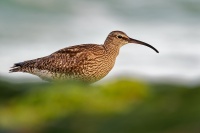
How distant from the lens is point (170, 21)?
25.3 metres

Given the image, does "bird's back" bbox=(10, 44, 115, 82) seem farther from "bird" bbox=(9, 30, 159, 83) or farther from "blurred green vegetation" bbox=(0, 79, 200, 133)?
"blurred green vegetation" bbox=(0, 79, 200, 133)

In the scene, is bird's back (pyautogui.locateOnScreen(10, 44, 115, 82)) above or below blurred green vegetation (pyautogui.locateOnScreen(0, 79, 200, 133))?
above

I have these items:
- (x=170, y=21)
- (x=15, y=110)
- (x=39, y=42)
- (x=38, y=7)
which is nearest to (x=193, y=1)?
(x=170, y=21)

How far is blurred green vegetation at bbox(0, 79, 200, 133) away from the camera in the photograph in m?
3.46

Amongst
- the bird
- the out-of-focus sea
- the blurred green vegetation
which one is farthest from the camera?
the out-of-focus sea

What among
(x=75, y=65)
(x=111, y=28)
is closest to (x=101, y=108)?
(x=75, y=65)

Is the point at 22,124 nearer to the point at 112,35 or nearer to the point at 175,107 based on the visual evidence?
the point at 175,107

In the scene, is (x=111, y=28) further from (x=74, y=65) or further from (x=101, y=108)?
(x=101, y=108)

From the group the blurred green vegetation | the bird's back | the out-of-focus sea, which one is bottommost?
the blurred green vegetation

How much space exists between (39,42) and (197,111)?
60.9 feet

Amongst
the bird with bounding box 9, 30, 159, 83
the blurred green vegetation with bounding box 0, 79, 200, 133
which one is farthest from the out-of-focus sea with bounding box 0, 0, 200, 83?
the blurred green vegetation with bounding box 0, 79, 200, 133

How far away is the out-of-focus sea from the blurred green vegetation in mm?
12533

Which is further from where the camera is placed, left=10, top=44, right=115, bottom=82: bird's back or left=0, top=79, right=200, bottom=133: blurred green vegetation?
left=10, top=44, right=115, bottom=82: bird's back

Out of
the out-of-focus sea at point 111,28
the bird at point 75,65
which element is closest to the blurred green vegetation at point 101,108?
the bird at point 75,65
